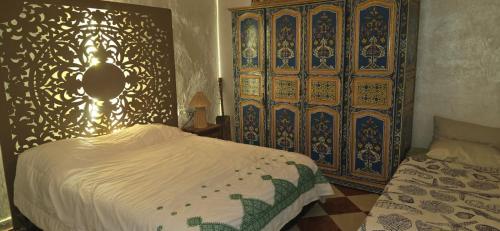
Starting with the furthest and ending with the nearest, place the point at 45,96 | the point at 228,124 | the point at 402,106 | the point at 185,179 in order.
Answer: the point at 228,124 < the point at 402,106 < the point at 45,96 < the point at 185,179

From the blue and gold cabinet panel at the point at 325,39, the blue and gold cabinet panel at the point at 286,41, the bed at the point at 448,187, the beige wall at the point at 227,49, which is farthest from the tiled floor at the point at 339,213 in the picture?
the beige wall at the point at 227,49

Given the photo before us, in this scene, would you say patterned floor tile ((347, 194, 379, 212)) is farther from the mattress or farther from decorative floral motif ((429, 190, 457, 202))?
decorative floral motif ((429, 190, 457, 202))

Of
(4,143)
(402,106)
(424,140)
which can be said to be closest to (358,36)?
(402,106)

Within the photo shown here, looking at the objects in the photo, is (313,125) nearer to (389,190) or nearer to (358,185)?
(358,185)

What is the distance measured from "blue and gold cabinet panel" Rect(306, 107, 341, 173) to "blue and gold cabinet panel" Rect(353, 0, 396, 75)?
0.55 m

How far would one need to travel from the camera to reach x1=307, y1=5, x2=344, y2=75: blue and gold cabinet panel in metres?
3.16

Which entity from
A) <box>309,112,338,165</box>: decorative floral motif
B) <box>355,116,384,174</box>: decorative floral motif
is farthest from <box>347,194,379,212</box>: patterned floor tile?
<box>309,112,338,165</box>: decorative floral motif

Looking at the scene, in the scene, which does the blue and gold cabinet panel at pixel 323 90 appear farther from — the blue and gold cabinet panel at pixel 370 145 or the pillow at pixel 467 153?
the pillow at pixel 467 153

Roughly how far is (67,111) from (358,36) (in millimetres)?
2707

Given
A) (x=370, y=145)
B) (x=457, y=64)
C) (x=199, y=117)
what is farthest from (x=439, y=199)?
(x=199, y=117)

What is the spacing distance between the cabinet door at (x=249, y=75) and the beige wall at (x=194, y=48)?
492mm

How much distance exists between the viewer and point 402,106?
2.96 m

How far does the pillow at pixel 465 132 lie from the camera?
113 inches

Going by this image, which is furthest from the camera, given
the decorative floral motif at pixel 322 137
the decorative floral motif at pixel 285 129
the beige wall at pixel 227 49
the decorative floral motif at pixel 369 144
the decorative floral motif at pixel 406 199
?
the beige wall at pixel 227 49
